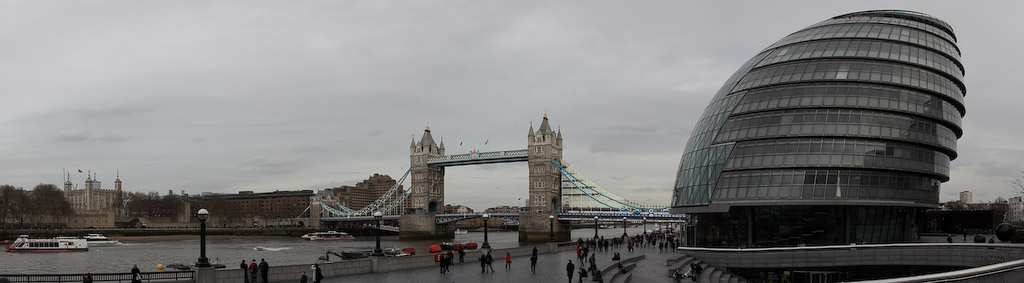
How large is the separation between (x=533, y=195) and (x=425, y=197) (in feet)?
80.2

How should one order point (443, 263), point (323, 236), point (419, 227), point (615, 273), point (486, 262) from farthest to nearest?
point (419, 227) → point (323, 236) → point (615, 273) → point (486, 262) → point (443, 263)

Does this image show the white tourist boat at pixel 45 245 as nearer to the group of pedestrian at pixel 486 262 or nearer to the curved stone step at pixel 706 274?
the group of pedestrian at pixel 486 262

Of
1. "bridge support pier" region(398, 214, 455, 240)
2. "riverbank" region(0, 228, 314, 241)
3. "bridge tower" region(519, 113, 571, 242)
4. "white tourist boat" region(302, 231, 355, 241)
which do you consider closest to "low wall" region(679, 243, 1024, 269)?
"bridge tower" region(519, 113, 571, 242)

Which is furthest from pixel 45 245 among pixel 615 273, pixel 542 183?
pixel 615 273

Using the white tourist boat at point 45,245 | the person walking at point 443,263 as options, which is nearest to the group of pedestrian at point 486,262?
the person walking at point 443,263

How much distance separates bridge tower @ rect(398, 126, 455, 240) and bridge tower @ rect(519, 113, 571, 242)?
19.8 meters

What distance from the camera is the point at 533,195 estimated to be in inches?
5103

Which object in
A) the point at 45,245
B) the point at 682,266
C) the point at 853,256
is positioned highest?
the point at 853,256

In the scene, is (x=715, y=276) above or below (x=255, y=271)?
below

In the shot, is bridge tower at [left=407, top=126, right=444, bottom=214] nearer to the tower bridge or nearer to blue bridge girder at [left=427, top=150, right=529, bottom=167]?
the tower bridge

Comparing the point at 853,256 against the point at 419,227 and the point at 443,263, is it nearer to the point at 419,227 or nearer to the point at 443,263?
the point at 443,263

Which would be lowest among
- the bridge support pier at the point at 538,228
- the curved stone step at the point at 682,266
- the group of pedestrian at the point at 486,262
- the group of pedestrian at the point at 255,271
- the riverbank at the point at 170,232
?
the riverbank at the point at 170,232

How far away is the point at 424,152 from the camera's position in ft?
483

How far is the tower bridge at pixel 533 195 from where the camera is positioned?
120062 millimetres
